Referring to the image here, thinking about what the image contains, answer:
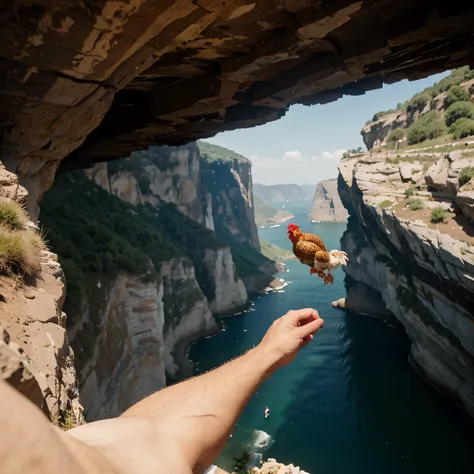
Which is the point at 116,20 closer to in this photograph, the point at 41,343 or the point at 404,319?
the point at 41,343

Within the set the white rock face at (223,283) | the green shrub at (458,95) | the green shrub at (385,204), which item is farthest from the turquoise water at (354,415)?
the green shrub at (458,95)

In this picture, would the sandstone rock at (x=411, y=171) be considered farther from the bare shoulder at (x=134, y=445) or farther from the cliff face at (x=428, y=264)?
the bare shoulder at (x=134, y=445)

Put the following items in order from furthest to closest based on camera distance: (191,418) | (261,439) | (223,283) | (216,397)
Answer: (223,283)
(261,439)
(216,397)
(191,418)

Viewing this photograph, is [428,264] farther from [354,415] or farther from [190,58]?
[190,58]

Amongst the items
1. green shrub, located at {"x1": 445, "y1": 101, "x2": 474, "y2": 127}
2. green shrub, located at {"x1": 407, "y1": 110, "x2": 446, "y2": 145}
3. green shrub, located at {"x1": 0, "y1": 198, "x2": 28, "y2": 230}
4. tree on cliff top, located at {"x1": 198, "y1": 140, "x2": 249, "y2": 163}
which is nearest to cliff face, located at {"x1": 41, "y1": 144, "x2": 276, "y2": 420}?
green shrub, located at {"x1": 0, "y1": 198, "x2": 28, "y2": 230}

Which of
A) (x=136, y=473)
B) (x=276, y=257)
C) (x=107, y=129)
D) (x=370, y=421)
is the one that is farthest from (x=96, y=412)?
(x=276, y=257)

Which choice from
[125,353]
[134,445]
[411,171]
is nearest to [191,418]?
[134,445]
